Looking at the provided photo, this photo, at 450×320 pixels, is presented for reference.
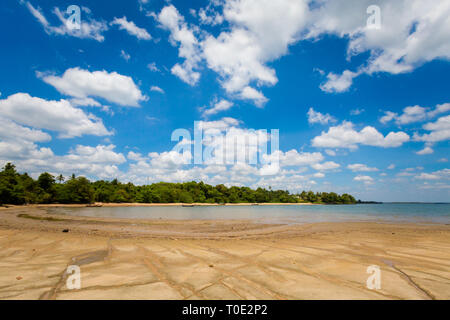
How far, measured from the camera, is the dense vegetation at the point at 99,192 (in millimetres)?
69438

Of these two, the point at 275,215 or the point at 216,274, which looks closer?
the point at 216,274

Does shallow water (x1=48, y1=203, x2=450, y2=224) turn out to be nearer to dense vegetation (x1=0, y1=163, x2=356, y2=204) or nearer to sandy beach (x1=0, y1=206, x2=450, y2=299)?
sandy beach (x1=0, y1=206, x2=450, y2=299)

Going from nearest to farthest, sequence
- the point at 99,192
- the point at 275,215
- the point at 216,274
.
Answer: the point at 216,274 → the point at 275,215 → the point at 99,192

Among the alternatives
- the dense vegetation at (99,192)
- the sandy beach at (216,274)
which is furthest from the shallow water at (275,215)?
the dense vegetation at (99,192)

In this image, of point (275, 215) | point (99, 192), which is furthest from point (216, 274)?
point (99, 192)

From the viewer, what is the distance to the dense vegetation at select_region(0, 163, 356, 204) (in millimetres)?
69438

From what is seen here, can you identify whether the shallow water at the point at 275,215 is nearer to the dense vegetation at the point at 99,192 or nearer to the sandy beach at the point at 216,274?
the sandy beach at the point at 216,274

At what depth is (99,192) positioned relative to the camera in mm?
107688

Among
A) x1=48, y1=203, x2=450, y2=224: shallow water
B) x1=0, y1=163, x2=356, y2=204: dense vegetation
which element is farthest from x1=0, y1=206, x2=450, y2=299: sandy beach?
x1=0, y1=163, x2=356, y2=204: dense vegetation

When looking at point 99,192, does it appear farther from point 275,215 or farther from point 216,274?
point 216,274

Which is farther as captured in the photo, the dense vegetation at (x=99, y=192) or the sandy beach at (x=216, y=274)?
the dense vegetation at (x=99, y=192)
